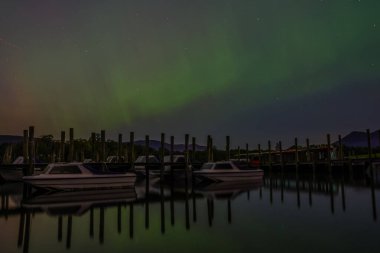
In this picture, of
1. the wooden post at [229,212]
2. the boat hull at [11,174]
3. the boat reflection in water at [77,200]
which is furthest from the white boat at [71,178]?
the boat hull at [11,174]

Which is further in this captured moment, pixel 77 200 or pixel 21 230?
pixel 77 200

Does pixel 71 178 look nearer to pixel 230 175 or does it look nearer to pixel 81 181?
pixel 81 181

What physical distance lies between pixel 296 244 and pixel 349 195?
1374 cm

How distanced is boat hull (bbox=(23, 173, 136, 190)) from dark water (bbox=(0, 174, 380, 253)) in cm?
165

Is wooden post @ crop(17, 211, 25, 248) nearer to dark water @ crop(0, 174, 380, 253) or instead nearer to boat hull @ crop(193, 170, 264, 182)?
dark water @ crop(0, 174, 380, 253)

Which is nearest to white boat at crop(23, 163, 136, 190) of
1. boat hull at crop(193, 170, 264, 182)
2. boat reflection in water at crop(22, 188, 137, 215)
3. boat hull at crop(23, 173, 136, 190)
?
boat hull at crop(23, 173, 136, 190)

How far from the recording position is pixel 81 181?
23375 mm

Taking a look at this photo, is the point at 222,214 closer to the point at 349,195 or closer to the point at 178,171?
the point at 349,195

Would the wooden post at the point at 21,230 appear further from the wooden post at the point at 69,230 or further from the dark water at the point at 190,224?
the wooden post at the point at 69,230

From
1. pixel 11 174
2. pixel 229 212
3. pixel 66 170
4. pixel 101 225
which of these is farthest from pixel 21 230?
pixel 11 174

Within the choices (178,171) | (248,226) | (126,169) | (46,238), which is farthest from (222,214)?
(178,171)

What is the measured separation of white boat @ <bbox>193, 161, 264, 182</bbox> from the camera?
30.1 meters

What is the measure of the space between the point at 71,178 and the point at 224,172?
42.4ft

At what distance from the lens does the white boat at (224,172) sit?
3009cm
